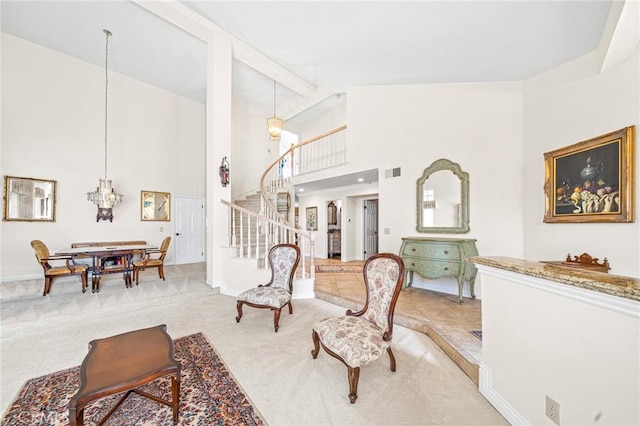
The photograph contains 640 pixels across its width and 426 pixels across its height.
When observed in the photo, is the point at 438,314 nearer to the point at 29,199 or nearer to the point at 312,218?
the point at 312,218

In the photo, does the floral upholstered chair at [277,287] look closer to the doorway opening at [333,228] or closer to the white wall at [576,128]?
the white wall at [576,128]

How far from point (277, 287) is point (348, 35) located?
3.62m

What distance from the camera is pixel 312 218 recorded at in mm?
8133

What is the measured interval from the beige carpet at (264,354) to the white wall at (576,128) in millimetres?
1910

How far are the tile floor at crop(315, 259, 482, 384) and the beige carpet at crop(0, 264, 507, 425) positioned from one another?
0.37ft

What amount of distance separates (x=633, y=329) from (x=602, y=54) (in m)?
3.03

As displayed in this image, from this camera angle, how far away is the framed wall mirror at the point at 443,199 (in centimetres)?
375

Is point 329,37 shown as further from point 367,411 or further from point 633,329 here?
point 367,411

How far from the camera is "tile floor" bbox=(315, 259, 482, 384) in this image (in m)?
2.19

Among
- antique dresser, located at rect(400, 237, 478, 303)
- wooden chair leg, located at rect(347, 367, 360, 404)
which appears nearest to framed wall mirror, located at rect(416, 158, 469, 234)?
antique dresser, located at rect(400, 237, 478, 303)

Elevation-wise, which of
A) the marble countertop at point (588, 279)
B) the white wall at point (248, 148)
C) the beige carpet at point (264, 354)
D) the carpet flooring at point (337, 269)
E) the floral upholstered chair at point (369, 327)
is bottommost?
the beige carpet at point (264, 354)

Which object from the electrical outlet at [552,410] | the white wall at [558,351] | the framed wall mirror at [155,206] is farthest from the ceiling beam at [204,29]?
the electrical outlet at [552,410]

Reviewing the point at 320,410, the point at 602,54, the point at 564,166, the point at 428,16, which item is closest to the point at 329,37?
the point at 428,16

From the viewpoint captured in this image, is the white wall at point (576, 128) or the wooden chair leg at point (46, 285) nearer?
the white wall at point (576, 128)
